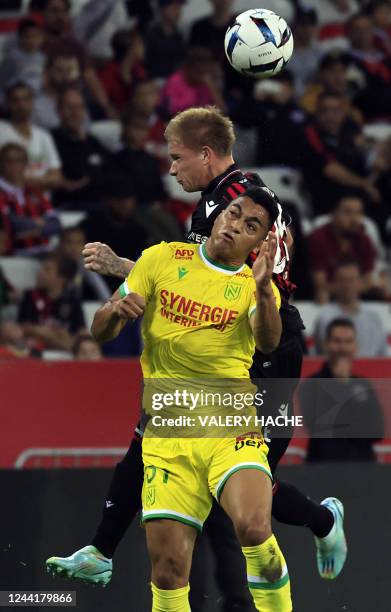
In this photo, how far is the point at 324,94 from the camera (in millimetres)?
12898

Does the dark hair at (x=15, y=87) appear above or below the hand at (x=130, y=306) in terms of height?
above

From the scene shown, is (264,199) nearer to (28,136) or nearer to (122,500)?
(122,500)

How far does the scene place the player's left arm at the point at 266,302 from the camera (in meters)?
5.28

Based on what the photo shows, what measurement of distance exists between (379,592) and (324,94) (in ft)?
22.9

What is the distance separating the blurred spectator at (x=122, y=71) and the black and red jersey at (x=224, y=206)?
6.93m

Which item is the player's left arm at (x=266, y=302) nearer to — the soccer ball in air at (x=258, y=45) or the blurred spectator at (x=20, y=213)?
the soccer ball in air at (x=258, y=45)

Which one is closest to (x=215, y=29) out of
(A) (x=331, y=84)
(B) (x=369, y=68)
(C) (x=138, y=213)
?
(A) (x=331, y=84)

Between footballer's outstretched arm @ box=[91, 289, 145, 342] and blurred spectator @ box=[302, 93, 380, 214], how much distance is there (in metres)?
6.85

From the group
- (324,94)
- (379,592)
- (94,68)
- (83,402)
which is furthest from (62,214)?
(379,592)

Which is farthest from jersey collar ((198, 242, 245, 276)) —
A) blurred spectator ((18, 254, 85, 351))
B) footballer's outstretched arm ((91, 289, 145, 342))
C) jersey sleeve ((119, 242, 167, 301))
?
blurred spectator ((18, 254, 85, 351))

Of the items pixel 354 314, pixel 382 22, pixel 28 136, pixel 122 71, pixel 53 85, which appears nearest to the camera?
pixel 354 314

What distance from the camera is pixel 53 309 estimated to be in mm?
10156

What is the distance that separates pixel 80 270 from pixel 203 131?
446 centimetres

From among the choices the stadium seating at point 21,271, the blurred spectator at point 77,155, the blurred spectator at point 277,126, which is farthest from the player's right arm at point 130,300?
the blurred spectator at point 277,126
